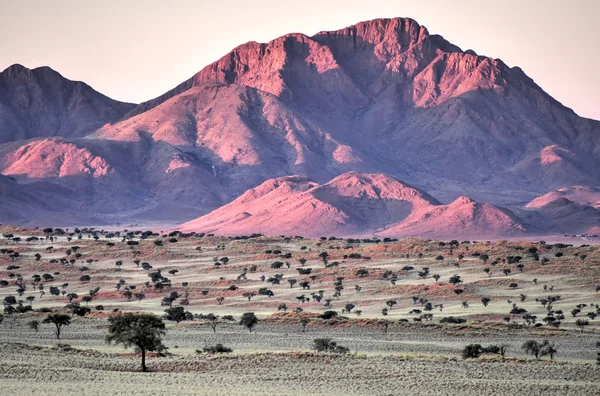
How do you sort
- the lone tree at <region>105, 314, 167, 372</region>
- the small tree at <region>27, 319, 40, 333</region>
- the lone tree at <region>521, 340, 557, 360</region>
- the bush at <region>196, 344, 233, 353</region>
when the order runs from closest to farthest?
the lone tree at <region>105, 314, 167, 372</region>
the bush at <region>196, 344, 233, 353</region>
the lone tree at <region>521, 340, 557, 360</region>
the small tree at <region>27, 319, 40, 333</region>

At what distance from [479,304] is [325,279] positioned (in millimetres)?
22638

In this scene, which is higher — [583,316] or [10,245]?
[10,245]

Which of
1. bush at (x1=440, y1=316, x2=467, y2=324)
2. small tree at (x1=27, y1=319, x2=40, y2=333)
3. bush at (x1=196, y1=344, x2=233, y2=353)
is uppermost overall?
small tree at (x1=27, y1=319, x2=40, y2=333)

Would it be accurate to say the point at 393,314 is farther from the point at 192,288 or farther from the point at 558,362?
the point at 558,362

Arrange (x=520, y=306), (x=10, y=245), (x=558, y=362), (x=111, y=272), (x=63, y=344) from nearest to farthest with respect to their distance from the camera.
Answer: (x=558, y=362) → (x=63, y=344) → (x=520, y=306) → (x=111, y=272) → (x=10, y=245)

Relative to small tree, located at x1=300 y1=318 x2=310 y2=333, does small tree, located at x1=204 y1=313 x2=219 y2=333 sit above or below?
above

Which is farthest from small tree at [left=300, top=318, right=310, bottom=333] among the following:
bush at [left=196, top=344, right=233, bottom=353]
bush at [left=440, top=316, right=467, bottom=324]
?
bush at [left=196, top=344, right=233, bottom=353]

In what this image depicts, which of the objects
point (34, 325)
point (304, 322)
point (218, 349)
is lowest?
point (218, 349)

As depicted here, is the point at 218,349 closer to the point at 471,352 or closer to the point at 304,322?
the point at 471,352

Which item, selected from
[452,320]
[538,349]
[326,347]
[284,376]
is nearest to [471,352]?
[538,349]

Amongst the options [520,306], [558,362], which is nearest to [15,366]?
[558,362]

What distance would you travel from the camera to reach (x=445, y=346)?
58562 millimetres

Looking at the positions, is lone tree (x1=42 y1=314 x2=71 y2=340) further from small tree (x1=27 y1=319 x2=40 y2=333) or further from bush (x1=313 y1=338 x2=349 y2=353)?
bush (x1=313 y1=338 x2=349 y2=353)

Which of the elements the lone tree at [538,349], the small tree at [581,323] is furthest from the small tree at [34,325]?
the small tree at [581,323]
